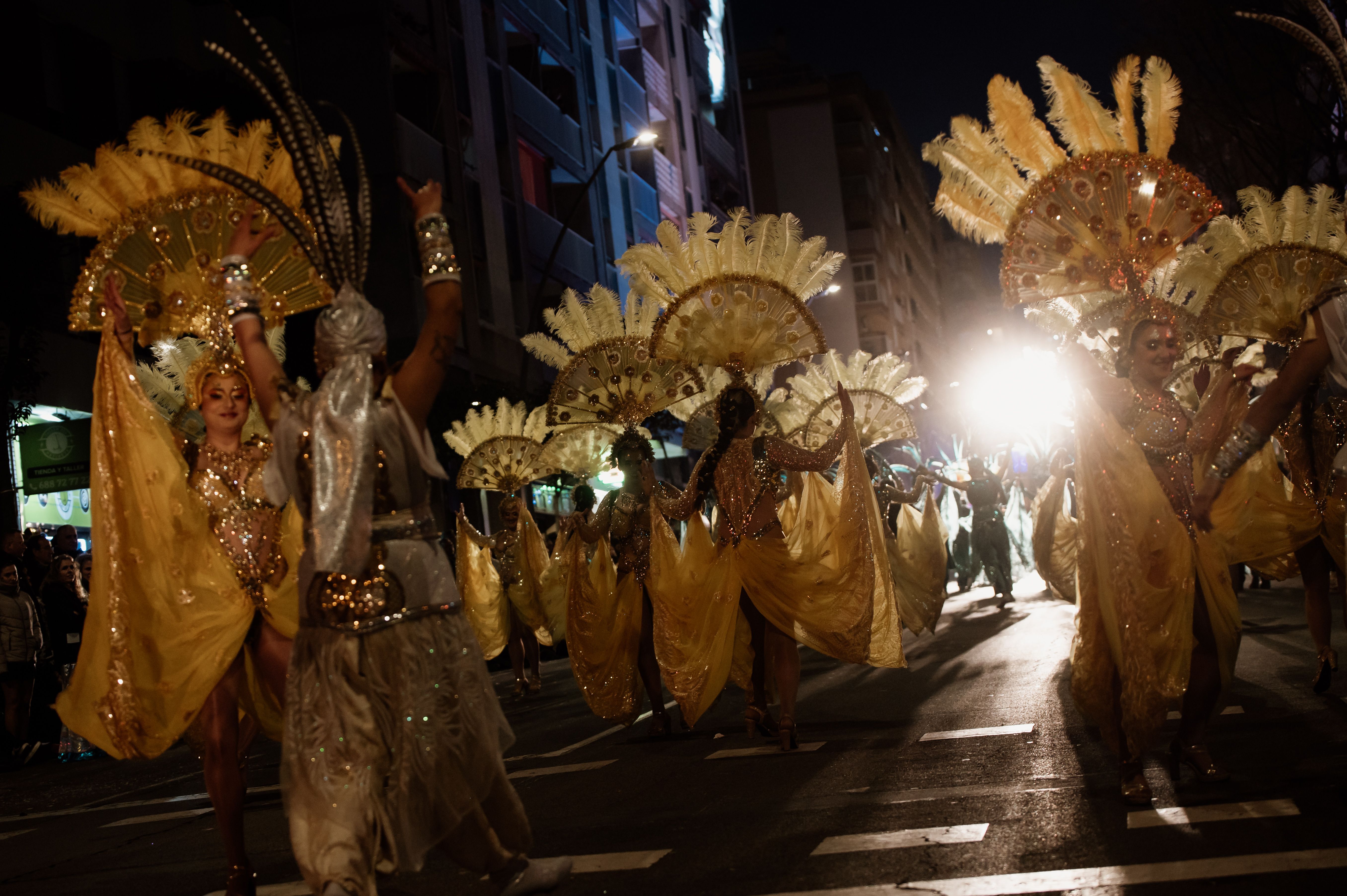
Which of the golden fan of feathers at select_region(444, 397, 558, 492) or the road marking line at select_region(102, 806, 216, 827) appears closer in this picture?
the road marking line at select_region(102, 806, 216, 827)

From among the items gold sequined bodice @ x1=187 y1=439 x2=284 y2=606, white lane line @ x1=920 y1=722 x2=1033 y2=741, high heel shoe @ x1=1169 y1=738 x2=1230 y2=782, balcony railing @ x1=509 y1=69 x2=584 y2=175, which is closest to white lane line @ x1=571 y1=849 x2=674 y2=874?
gold sequined bodice @ x1=187 y1=439 x2=284 y2=606

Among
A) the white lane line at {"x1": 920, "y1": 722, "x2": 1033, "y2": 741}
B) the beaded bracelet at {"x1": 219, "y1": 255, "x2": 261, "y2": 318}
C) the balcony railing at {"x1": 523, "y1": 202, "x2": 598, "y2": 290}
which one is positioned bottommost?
the white lane line at {"x1": 920, "y1": 722, "x2": 1033, "y2": 741}

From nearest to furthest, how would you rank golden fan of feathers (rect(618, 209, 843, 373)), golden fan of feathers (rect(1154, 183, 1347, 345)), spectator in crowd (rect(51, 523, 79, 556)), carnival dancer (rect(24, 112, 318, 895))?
carnival dancer (rect(24, 112, 318, 895)) → golden fan of feathers (rect(1154, 183, 1347, 345)) → golden fan of feathers (rect(618, 209, 843, 373)) → spectator in crowd (rect(51, 523, 79, 556))

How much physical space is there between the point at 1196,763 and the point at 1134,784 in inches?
18.8

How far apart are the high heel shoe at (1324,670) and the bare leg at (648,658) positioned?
396 cm

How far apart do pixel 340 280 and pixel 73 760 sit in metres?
9.87

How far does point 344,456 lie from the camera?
416cm

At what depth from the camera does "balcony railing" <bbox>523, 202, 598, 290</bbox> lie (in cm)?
3139

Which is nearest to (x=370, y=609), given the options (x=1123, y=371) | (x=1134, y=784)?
(x=1134, y=784)

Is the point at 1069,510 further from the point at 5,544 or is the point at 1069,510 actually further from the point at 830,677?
the point at 5,544

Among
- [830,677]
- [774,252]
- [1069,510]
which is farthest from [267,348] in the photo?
[830,677]

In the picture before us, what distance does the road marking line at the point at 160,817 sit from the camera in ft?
25.1

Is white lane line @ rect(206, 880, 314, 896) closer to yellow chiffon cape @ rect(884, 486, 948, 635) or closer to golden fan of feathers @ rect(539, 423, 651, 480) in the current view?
golden fan of feathers @ rect(539, 423, 651, 480)

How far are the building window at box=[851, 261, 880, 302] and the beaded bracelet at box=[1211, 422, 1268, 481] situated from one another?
69.7 metres
